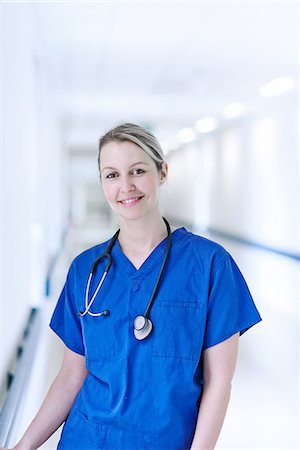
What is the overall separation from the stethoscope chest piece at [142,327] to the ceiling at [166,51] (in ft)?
11.2

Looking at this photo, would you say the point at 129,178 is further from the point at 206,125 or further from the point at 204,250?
the point at 206,125

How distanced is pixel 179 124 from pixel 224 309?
11417 millimetres

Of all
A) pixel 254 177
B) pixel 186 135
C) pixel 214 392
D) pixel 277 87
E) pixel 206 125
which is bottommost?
pixel 254 177

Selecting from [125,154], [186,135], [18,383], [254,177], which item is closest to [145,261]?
[125,154]

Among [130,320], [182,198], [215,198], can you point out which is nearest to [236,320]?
[130,320]

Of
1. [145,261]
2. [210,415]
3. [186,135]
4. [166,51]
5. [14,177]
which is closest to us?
[210,415]

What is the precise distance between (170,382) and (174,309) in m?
0.17

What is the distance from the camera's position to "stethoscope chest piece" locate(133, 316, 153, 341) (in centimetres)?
135

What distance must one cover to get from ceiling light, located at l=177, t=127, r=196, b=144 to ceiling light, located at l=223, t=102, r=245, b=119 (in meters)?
3.07

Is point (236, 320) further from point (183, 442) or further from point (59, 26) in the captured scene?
point (59, 26)

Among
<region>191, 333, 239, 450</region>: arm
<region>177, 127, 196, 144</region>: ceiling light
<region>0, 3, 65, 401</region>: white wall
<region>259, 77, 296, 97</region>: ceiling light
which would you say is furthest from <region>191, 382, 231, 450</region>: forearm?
<region>177, 127, 196, 144</region>: ceiling light

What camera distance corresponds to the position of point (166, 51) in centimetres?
595

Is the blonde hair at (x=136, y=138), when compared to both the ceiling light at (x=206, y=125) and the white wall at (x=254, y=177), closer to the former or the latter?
the white wall at (x=254, y=177)

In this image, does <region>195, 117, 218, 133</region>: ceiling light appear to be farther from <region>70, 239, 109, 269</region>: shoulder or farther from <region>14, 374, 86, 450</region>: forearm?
<region>14, 374, 86, 450</region>: forearm
